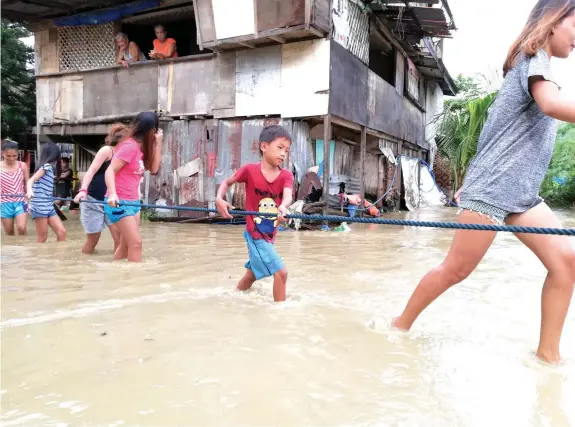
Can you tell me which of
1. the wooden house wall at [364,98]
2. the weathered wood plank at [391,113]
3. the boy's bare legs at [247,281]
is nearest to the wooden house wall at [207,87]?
the wooden house wall at [364,98]

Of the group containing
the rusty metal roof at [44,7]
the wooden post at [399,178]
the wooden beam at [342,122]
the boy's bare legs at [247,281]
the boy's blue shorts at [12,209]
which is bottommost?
the boy's bare legs at [247,281]

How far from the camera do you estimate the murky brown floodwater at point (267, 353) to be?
174 cm

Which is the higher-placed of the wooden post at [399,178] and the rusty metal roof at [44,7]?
the rusty metal roof at [44,7]

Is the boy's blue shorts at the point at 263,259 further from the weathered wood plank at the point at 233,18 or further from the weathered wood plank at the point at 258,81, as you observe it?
the weathered wood plank at the point at 233,18

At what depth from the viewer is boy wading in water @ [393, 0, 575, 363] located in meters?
2.08

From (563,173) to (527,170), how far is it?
17851 millimetres

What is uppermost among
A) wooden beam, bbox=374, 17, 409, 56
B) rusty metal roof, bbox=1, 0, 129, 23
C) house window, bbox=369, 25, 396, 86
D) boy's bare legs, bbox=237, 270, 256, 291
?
rusty metal roof, bbox=1, 0, 129, 23


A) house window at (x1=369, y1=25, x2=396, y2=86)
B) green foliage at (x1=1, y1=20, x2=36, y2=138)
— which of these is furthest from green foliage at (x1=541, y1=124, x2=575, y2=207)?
green foliage at (x1=1, y1=20, x2=36, y2=138)

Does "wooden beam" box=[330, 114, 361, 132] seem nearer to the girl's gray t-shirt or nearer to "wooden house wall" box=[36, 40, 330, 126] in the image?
"wooden house wall" box=[36, 40, 330, 126]

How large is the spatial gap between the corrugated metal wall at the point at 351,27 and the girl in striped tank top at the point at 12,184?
19.4ft

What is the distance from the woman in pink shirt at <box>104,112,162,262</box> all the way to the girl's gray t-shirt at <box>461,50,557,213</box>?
3.48 metres

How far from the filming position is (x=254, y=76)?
31.0 ft

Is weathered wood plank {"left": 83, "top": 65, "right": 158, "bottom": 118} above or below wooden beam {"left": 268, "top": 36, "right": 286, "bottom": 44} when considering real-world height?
below

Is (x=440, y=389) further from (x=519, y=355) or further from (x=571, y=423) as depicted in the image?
(x=519, y=355)
